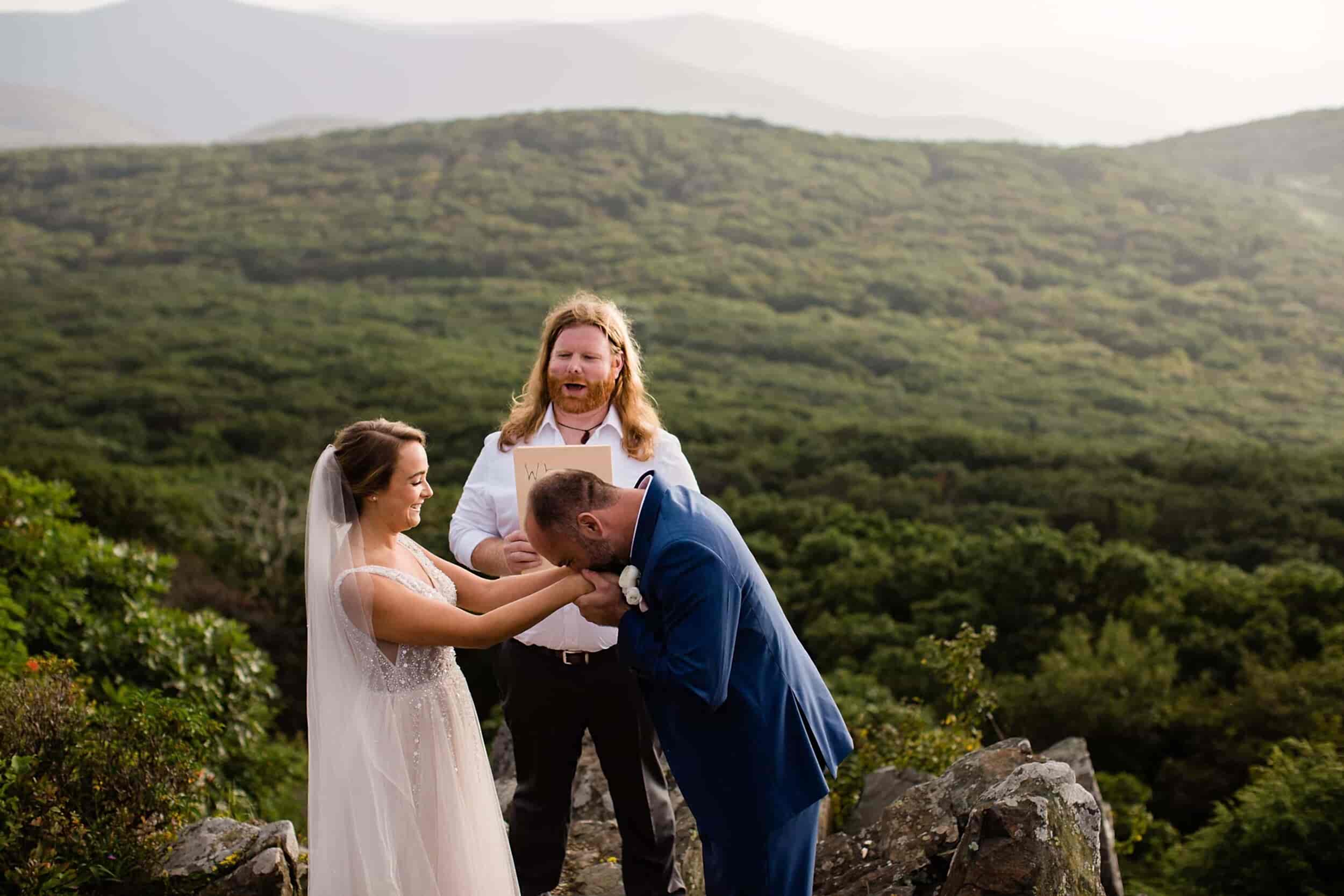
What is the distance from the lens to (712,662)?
2908mm

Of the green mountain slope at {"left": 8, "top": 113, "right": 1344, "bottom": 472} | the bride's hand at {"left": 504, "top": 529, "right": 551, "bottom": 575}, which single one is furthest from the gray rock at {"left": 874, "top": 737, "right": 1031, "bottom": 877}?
the green mountain slope at {"left": 8, "top": 113, "right": 1344, "bottom": 472}

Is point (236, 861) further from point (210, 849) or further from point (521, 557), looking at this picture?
point (521, 557)

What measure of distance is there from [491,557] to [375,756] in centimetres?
84

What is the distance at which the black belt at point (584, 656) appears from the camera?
3973 millimetres

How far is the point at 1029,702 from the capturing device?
965 cm

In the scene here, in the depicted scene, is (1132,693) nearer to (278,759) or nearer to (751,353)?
(278,759)

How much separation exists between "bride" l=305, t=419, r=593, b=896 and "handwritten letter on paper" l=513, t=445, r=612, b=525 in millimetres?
316

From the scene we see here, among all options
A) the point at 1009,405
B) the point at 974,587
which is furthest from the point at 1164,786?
the point at 1009,405

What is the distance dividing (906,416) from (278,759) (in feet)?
101

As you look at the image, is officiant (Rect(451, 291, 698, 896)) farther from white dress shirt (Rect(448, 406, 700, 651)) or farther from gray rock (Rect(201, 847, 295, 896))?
gray rock (Rect(201, 847, 295, 896))

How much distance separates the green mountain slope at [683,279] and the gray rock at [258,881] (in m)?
25.8

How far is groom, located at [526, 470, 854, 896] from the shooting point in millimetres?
2938

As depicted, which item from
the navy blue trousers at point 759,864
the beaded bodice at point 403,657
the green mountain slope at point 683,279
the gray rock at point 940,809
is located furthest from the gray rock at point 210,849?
the green mountain slope at point 683,279

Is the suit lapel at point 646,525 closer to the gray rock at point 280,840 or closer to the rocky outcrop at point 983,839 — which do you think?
the rocky outcrop at point 983,839
